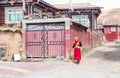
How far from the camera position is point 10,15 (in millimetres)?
30750

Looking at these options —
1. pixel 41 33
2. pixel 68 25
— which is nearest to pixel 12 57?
pixel 41 33

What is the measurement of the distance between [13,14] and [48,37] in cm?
637

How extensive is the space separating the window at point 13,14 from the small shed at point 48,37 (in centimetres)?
496

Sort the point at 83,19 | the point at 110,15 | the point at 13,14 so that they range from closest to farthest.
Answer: the point at 13,14
the point at 83,19
the point at 110,15

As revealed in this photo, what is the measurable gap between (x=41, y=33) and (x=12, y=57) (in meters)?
2.52

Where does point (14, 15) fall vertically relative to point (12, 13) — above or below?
below

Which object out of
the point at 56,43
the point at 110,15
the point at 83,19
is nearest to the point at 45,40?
the point at 56,43

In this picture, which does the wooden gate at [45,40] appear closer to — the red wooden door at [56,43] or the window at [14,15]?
the red wooden door at [56,43]

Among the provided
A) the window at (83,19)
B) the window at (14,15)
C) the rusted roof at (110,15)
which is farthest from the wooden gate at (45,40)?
the rusted roof at (110,15)

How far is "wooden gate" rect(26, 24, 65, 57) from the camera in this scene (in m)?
25.0

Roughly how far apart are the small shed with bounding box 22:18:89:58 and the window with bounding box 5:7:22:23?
496 centimetres

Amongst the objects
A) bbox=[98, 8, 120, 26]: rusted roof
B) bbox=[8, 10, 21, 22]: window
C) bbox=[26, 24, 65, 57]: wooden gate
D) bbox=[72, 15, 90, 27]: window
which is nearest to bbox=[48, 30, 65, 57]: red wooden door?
bbox=[26, 24, 65, 57]: wooden gate

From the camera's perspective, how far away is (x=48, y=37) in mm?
25375

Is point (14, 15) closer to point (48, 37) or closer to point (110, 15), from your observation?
point (48, 37)
